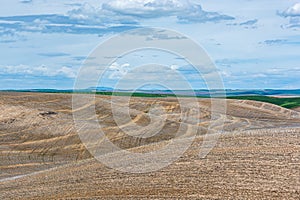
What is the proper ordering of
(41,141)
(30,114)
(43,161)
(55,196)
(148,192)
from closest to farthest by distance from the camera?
(148,192) → (55,196) → (43,161) → (41,141) → (30,114)

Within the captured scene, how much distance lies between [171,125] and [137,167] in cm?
4546

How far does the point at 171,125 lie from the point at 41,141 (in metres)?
22.2

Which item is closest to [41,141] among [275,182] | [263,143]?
[263,143]

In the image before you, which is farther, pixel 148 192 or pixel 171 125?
pixel 171 125

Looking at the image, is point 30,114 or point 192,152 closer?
point 192,152

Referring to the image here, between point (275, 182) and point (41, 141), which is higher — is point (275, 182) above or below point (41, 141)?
above

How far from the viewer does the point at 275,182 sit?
90.3 feet

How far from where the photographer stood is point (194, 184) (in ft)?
95.0

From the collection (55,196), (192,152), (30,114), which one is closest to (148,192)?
(55,196)

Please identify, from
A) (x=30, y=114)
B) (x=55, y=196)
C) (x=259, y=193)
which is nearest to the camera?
(x=259, y=193)

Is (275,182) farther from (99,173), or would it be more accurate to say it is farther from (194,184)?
(99,173)

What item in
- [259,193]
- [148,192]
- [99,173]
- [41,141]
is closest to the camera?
[259,193]

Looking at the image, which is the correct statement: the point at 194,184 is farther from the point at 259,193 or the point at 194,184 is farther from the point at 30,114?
the point at 30,114

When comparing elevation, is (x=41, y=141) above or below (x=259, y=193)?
below
